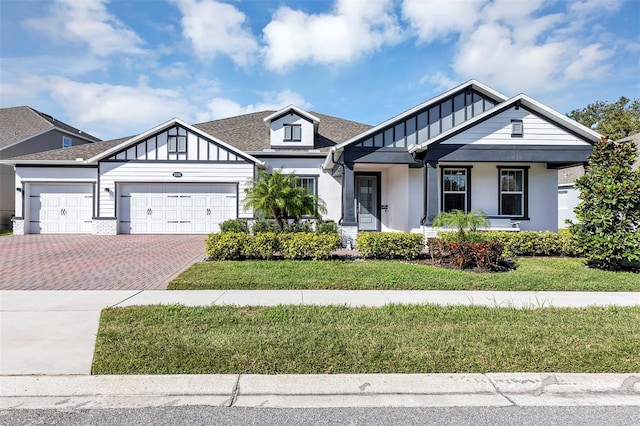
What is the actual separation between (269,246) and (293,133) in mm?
9672

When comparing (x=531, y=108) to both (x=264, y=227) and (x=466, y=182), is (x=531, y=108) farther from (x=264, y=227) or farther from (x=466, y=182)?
(x=264, y=227)

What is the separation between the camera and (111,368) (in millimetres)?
3850

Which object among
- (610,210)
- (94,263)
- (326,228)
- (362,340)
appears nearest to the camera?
(362,340)

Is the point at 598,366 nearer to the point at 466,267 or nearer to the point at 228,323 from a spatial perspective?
the point at 228,323

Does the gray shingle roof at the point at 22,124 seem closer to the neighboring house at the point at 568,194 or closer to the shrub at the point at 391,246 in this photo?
the shrub at the point at 391,246

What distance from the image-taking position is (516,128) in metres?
12.6

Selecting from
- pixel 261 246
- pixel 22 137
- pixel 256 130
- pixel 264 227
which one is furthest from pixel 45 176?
pixel 261 246

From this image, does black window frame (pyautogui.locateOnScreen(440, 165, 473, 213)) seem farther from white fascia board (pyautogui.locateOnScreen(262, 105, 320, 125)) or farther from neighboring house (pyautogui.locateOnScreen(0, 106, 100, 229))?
neighboring house (pyautogui.locateOnScreen(0, 106, 100, 229))

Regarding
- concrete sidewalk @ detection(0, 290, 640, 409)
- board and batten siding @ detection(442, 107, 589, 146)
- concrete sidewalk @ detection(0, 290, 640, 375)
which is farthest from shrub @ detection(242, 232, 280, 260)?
board and batten siding @ detection(442, 107, 589, 146)

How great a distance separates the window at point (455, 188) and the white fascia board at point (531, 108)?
7.28 feet

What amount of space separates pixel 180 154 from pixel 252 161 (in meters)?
3.45

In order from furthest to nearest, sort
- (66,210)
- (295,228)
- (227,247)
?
(66,210) → (295,228) → (227,247)

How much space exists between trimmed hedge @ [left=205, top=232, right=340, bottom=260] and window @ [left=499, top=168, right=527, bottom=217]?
8029mm

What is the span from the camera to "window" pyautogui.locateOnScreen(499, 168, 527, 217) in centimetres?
1441
